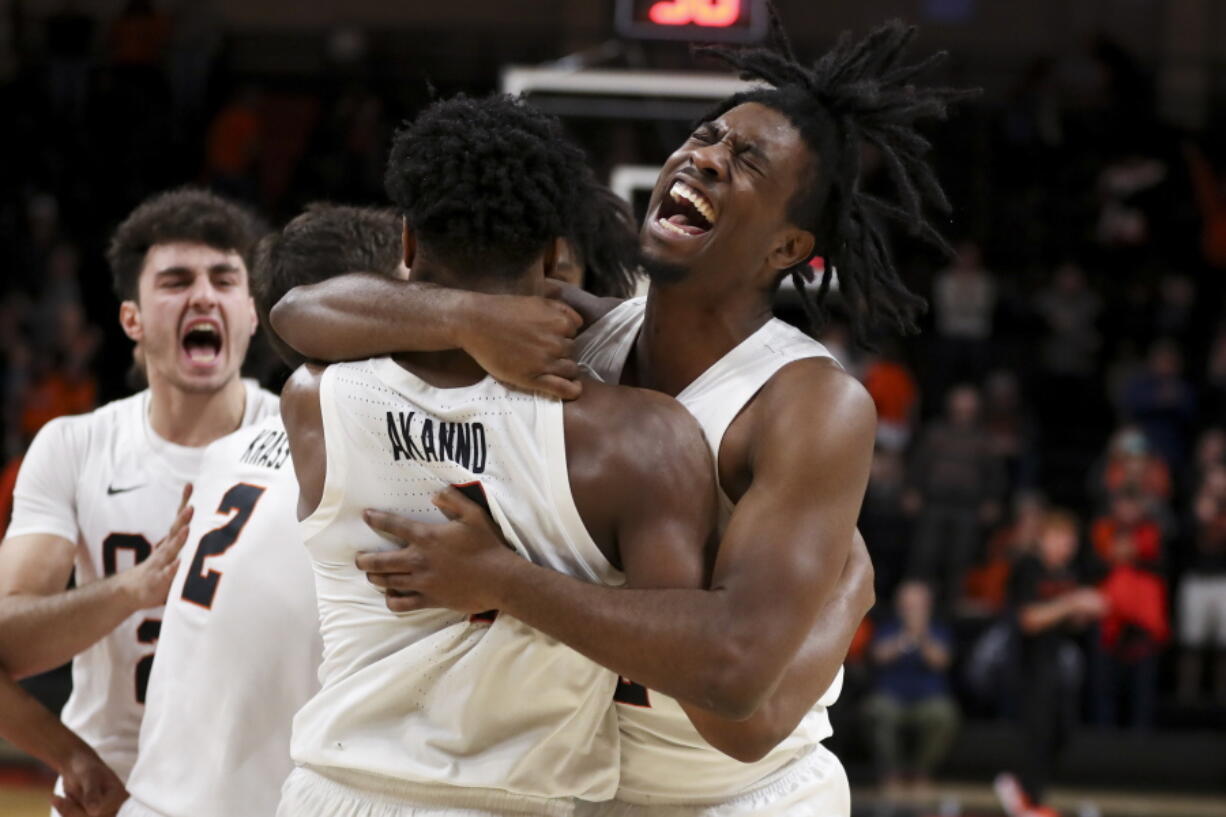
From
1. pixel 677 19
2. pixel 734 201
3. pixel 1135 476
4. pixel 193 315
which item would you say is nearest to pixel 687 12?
pixel 677 19

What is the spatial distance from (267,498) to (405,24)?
529 inches

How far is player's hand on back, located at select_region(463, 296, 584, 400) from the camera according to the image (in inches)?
104

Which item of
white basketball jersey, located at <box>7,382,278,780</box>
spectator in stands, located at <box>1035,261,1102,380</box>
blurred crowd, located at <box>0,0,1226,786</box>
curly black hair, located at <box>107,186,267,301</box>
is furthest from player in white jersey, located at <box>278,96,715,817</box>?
spectator in stands, located at <box>1035,261,1102,380</box>

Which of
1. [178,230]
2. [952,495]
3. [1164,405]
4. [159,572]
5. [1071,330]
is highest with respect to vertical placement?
[178,230]

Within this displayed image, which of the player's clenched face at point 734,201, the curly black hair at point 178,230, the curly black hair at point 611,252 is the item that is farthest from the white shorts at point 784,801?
the curly black hair at point 178,230

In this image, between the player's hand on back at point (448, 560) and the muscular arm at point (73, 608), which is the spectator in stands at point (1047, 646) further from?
the player's hand on back at point (448, 560)

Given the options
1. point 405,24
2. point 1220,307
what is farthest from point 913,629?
point 405,24

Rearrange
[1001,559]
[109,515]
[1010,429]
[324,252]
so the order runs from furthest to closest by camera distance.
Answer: [1010,429], [1001,559], [109,515], [324,252]

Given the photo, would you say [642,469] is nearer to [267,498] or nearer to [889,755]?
[267,498]

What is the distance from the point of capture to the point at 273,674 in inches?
131

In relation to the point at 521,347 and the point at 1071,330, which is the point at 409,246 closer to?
the point at 521,347

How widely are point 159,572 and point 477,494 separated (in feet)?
3.59

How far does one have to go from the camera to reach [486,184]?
2.68 meters

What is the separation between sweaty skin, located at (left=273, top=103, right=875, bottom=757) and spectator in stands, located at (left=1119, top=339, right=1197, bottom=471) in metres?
9.76
